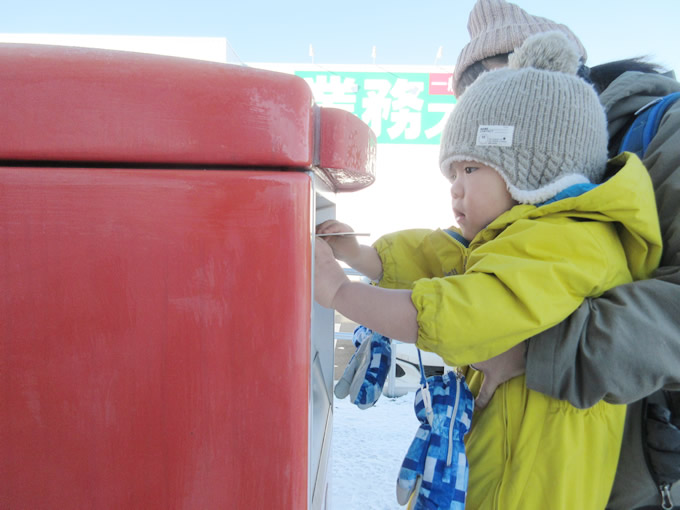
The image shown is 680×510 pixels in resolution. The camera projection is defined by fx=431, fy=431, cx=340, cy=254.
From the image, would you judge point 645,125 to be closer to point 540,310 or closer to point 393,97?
point 540,310

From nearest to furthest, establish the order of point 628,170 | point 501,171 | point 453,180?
point 628,170
point 501,171
point 453,180

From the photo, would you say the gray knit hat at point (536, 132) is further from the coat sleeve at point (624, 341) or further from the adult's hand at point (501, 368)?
the adult's hand at point (501, 368)

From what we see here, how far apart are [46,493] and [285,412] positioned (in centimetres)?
32

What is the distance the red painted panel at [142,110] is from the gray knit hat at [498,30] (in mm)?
892

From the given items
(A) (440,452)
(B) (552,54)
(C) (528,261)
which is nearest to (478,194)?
(C) (528,261)

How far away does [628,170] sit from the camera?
0.69m

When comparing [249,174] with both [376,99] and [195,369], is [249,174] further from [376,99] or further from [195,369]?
[376,99]

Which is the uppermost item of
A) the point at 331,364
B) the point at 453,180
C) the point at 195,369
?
the point at 453,180

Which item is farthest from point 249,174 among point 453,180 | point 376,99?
point 376,99

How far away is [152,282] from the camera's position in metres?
0.53

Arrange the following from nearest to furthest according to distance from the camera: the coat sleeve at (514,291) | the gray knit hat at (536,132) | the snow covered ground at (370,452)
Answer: the coat sleeve at (514,291)
the gray knit hat at (536,132)
the snow covered ground at (370,452)

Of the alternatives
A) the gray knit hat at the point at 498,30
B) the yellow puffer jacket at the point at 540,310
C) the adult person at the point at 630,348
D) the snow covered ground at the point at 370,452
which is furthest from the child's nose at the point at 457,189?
the snow covered ground at the point at 370,452

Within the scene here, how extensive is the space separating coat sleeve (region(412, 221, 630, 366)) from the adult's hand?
0.45 feet

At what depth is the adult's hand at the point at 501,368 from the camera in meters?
0.80
